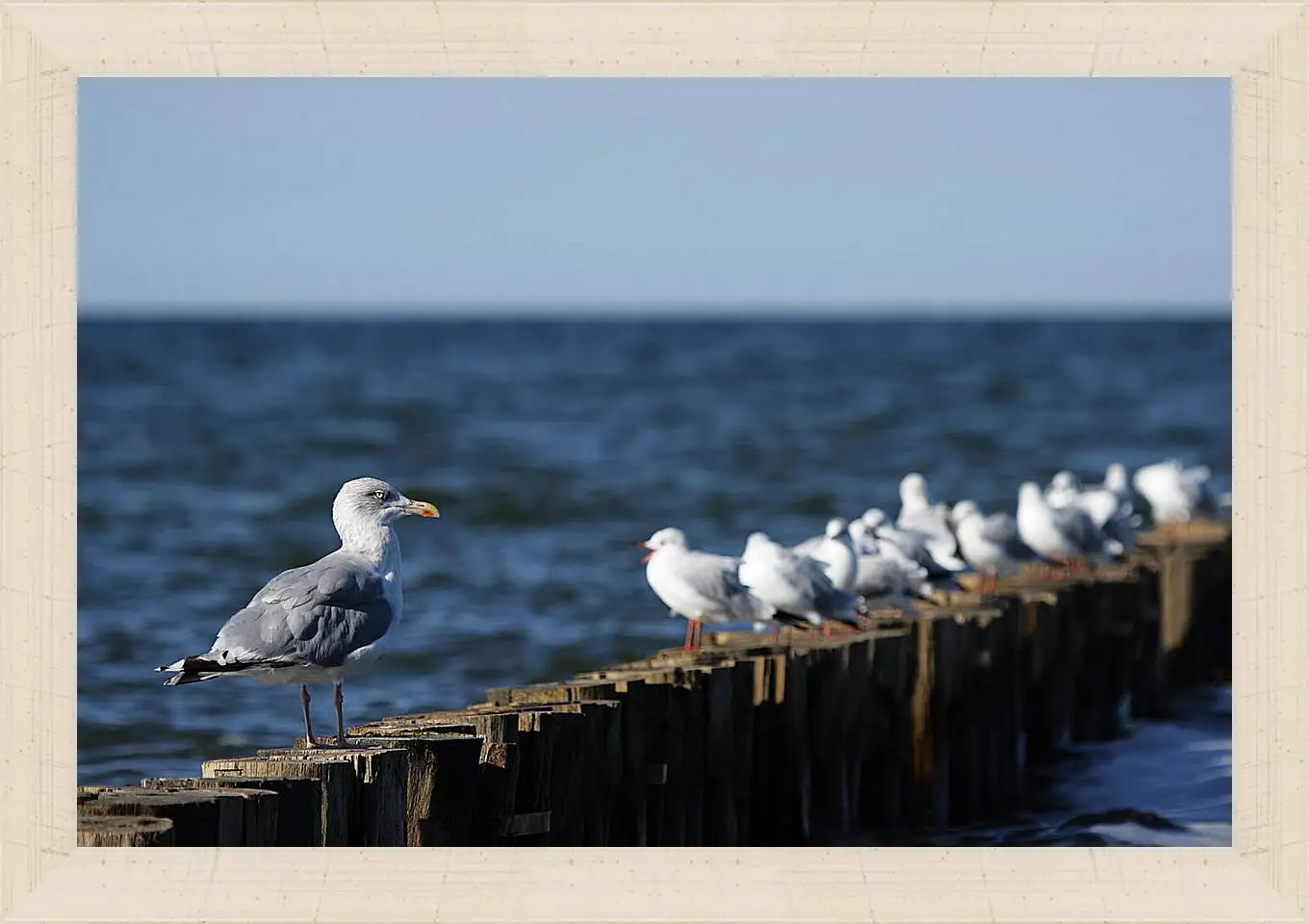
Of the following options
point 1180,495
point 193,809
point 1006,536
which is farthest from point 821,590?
point 1180,495

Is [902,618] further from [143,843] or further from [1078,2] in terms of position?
[143,843]

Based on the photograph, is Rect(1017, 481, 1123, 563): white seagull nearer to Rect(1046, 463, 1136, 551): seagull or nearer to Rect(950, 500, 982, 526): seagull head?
Rect(1046, 463, 1136, 551): seagull

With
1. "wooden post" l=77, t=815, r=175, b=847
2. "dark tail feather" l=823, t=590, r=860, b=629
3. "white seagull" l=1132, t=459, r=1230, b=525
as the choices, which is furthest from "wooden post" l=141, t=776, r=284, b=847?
"white seagull" l=1132, t=459, r=1230, b=525

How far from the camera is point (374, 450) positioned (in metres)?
26.4

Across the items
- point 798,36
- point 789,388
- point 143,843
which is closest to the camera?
point 143,843

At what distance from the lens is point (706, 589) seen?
8.66 m

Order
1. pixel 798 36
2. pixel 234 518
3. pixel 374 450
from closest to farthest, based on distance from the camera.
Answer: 1. pixel 798 36
2. pixel 234 518
3. pixel 374 450

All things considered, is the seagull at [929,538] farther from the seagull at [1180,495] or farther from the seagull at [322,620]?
the seagull at [322,620]

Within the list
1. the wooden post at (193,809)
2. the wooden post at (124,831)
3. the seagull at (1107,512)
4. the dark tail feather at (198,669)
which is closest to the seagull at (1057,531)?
the seagull at (1107,512)

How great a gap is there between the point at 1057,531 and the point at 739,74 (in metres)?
6.58

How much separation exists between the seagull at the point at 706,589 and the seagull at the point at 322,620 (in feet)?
8.20

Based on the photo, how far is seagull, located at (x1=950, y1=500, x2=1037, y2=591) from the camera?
11391 millimetres
